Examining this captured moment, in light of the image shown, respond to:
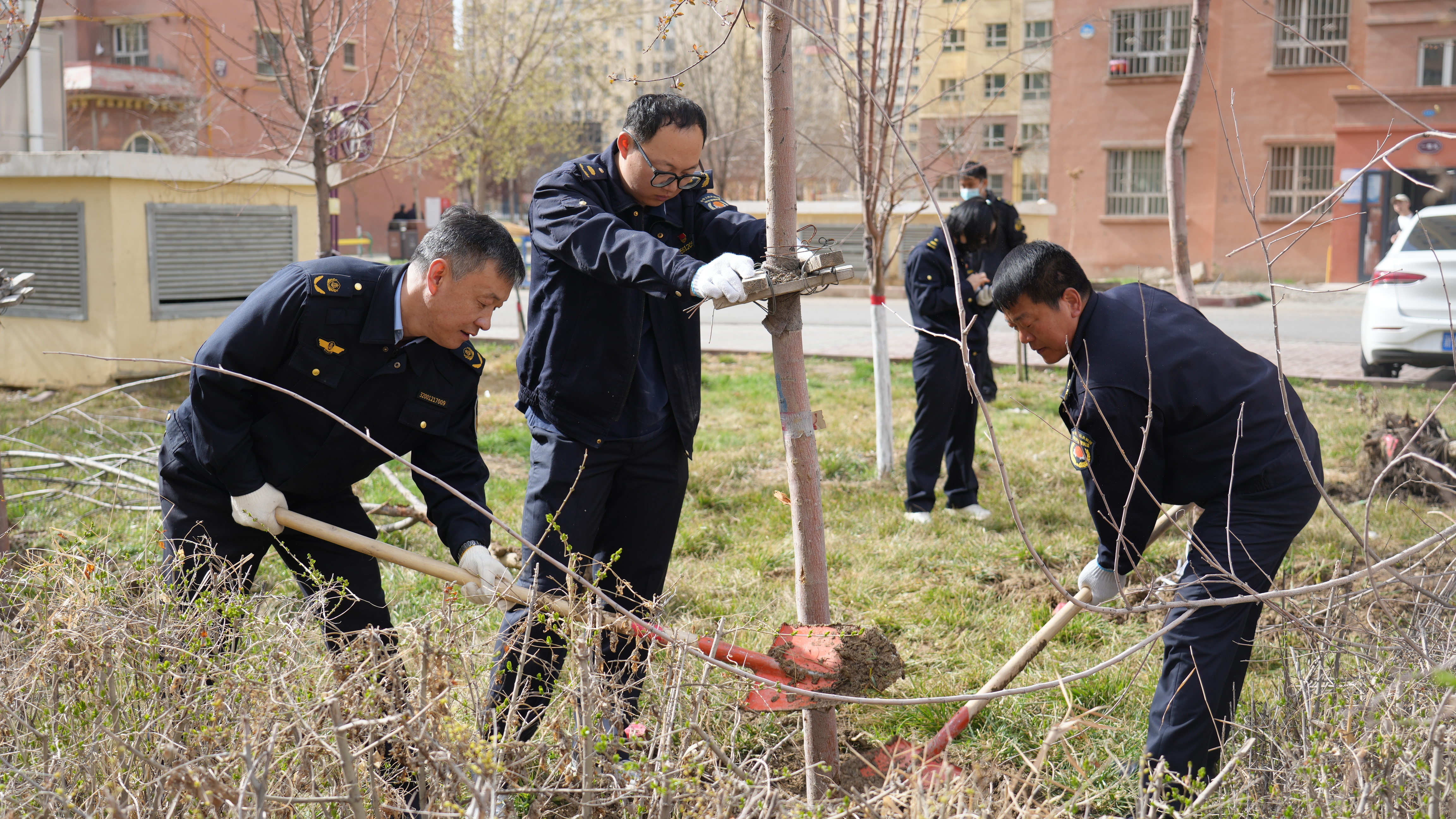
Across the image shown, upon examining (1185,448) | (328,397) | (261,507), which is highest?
(328,397)

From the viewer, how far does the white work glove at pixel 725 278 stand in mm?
2396

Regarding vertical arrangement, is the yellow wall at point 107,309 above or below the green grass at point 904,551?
above

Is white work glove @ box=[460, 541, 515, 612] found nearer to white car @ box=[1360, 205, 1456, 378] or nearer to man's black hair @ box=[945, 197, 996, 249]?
man's black hair @ box=[945, 197, 996, 249]

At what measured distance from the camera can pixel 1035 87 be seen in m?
34.2

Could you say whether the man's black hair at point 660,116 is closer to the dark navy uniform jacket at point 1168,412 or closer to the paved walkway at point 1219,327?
the dark navy uniform jacket at point 1168,412

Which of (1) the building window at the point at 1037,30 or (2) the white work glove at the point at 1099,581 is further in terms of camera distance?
(1) the building window at the point at 1037,30

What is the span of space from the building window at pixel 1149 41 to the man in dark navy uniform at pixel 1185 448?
22278mm

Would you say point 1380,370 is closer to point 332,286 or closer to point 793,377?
point 793,377

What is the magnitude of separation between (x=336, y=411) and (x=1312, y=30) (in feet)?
78.7

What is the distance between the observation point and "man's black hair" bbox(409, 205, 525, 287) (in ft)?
9.01

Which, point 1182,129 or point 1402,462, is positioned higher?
point 1182,129

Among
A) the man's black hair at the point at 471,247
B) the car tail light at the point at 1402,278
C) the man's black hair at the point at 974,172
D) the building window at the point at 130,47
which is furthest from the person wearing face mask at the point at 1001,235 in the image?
the building window at the point at 130,47

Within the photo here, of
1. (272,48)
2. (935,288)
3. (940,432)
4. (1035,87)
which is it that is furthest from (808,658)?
(1035,87)

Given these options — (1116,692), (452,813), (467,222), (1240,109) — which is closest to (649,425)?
(467,222)
